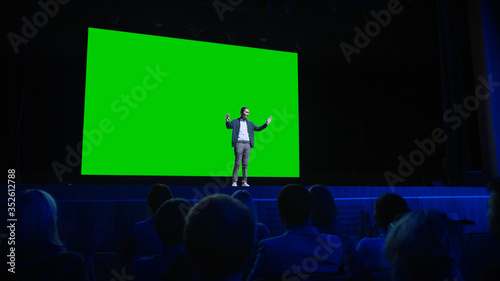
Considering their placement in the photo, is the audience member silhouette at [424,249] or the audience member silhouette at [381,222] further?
the audience member silhouette at [381,222]

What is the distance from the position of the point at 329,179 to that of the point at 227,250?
22.0ft

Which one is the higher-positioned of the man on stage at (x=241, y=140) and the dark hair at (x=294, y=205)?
the man on stage at (x=241, y=140)

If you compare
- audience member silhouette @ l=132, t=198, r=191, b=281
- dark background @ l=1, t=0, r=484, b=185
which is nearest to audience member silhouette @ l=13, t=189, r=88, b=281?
audience member silhouette @ l=132, t=198, r=191, b=281

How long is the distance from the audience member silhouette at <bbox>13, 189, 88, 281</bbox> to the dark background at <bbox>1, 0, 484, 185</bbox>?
4.49 meters

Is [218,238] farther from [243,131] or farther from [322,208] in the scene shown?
[243,131]

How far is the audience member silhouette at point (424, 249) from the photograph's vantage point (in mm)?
932

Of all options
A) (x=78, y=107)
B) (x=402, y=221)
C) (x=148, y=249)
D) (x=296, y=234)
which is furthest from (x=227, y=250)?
(x=78, y=107)

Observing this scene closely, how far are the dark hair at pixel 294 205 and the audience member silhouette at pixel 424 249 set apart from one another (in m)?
0.65

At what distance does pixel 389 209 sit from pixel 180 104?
15.2 ft

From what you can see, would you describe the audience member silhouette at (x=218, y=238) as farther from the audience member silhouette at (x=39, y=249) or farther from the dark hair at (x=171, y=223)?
the audience member silhouette at (x=39, y=249)

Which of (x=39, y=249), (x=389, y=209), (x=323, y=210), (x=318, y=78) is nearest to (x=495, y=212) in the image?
(x=389, y=209)

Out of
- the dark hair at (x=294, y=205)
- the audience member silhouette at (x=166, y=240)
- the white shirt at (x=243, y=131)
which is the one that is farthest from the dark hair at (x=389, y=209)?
the white shirt at (x=243, y=131)

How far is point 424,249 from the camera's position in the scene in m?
0.94

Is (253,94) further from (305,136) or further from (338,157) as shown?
(338,157)
